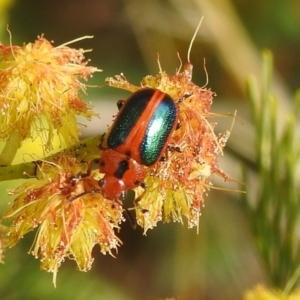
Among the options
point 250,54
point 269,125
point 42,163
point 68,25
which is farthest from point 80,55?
point 68,25

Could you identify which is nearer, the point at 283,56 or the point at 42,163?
the point at 42,163

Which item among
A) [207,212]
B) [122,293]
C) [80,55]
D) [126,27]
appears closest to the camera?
[80,55]

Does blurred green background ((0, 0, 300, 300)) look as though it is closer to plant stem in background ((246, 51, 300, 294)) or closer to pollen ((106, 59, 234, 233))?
plant stem in background ((246, 51, 300, 294))

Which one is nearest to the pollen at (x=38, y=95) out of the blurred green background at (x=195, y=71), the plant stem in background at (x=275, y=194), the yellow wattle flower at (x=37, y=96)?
the yellow wattle flower at (x=37, y=96)

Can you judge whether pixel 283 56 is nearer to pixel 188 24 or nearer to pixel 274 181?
pixel 188 24

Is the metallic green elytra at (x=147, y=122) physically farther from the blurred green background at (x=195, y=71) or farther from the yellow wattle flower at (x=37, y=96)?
the blurred green background at (x=195, y=71)

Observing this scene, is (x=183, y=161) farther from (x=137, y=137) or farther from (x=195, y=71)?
(x=195, y=71)

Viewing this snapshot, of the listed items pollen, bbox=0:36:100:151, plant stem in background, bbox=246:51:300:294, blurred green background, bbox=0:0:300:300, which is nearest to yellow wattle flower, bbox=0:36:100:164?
pollen, bbox=0:36:100:151
